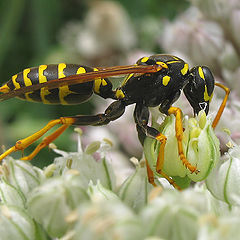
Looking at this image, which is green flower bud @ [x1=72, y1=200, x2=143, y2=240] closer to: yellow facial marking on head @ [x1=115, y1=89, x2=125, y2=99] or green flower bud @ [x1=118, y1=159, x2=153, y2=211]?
green flower bud @ [x1=118, y1=159, x2=153, y2=211]

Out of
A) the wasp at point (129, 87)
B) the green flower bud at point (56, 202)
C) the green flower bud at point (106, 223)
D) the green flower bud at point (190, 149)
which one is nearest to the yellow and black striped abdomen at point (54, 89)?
the wasp at point (129, 87)

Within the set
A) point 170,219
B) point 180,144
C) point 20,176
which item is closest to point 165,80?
point 180,144

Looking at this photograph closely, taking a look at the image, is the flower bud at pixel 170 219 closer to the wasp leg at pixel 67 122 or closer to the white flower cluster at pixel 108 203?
the white flower cluster at pixel 108 203

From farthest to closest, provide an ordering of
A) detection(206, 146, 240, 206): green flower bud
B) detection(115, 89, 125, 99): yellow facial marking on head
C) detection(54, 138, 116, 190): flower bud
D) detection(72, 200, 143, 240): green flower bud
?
detection(115, 89, 125, 99): yellow facial marking on head → detection(54, 138, 116, 190): flower bud → detection(206, 146, 240, 206): green flower bud → detection(72, 200, 143, 240): green flower bud

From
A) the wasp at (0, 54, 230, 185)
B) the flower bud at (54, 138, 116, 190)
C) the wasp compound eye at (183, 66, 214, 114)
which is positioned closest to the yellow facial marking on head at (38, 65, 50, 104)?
the wasp at (0, 54, 230, 185)

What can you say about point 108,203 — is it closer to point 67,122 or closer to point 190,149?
point 190,149

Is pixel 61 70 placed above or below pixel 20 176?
above
